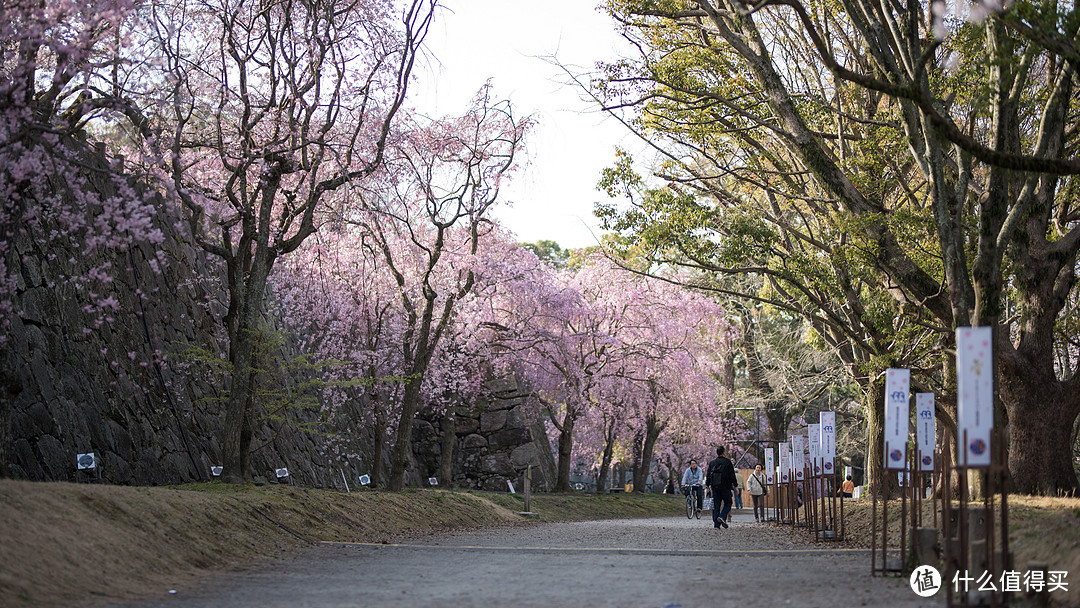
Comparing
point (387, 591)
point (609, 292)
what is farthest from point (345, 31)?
point (609, 292)

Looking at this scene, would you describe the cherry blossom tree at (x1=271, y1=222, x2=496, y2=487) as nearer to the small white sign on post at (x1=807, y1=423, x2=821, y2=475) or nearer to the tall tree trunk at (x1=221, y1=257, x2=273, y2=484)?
the tall tree trunk at (x1=221, y1=257, x2=273, y2=484)

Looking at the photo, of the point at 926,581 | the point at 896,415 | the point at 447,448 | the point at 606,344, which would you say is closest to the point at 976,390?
the point at 926,581

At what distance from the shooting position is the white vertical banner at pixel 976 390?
5855mm

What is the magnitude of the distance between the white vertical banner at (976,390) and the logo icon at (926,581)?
5.99 ft

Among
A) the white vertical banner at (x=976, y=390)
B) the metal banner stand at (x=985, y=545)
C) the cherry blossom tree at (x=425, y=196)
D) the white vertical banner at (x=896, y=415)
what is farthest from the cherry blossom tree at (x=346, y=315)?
the white vertical banner at (x=976, y=390)

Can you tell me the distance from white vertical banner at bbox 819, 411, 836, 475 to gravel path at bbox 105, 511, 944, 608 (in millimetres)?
1043

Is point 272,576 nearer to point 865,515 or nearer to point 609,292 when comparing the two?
point 865,515

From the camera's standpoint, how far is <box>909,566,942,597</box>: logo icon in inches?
288

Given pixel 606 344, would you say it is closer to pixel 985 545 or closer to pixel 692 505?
pixel 692 505

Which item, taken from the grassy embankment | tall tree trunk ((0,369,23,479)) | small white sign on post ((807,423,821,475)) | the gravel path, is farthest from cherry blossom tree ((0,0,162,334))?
small white sign on post ((807,423,821,475))

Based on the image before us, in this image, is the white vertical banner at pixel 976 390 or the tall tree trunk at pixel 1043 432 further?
the tall tree trunk at pixel 1043 432

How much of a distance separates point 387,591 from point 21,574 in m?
2.64

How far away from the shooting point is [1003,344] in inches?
520

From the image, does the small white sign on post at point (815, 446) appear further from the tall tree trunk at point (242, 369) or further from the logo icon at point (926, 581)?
the tall tree trunk at point (242, 369)
